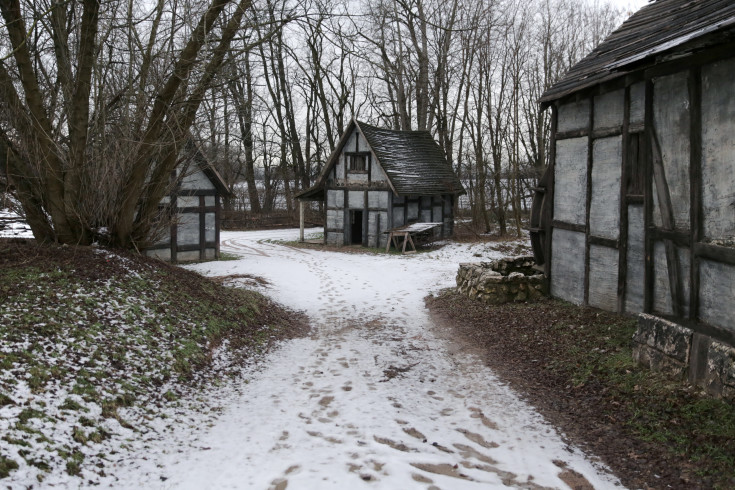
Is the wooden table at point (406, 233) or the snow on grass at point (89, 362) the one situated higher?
the wooden table at point (406, 233)

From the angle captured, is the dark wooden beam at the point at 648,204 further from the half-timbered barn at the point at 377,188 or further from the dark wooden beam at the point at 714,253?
the half-timbered barn at the point at 377,188

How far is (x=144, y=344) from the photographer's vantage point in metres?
6.36

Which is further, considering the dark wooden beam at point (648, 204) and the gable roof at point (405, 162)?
the gable roof at point (405, 162)

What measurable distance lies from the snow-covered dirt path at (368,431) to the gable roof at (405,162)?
15.3 m

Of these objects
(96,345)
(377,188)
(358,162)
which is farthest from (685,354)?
(358,162)

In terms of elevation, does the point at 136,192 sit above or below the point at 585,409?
above

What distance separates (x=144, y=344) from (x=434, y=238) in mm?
20898

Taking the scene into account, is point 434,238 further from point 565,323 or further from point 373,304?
point 565,323

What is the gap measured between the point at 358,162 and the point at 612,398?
20.2 metres

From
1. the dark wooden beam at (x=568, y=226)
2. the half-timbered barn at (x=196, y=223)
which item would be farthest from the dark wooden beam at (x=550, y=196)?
the half-timbered barn at (x=196, y=223)

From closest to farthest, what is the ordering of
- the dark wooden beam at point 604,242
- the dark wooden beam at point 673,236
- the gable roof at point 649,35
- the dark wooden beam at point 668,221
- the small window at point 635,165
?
the gable roof at point 649,35, the dark wooden beam at point 673,236, the dark wooden beam at point 668,221, the small window at point 635,165, the dark wooden beam at point 604,242

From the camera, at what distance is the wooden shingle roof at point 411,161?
79.8ft

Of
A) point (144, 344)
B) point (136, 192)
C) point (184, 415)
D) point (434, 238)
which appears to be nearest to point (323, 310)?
point (136, 192)

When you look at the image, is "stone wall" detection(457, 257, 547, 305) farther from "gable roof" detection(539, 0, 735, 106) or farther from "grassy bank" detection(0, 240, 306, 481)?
"grassy bank" detection(0, 240, 306, 481)
